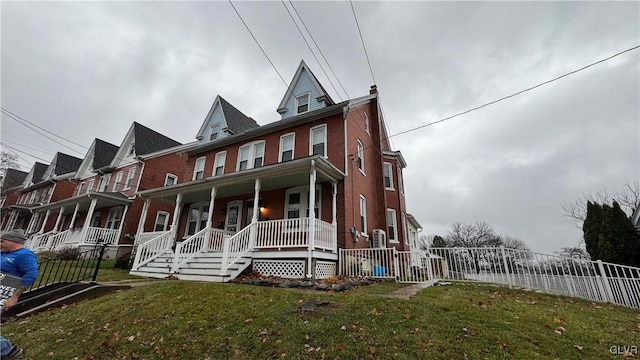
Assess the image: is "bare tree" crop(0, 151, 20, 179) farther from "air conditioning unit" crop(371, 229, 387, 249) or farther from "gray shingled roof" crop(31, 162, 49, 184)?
"air conditioning unit" crop(371, 229, 387, 249)

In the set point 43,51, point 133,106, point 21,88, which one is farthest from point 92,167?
point 43,51

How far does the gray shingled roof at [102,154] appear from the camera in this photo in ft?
81.0

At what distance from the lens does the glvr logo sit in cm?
354

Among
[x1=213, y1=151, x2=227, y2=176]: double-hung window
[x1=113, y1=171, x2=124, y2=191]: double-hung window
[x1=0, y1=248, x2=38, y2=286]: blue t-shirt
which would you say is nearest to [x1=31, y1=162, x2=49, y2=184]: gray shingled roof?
[x1=113, y1=171, x2=124, y2=191]: double-hung window

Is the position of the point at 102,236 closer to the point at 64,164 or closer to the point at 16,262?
the point at 16,262

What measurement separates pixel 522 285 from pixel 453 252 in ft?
6.98

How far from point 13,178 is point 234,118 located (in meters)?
38.7

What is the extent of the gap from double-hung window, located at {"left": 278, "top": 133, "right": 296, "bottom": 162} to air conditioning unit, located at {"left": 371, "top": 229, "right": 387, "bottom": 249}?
6.16 metres

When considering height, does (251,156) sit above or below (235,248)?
above


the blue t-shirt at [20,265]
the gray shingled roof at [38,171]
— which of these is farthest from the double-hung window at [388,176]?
the gray shingled roof at [38,171]

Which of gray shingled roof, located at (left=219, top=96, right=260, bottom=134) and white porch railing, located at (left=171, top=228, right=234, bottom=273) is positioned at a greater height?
gray shingled roof, located at (left=219, top=96, right=260, bottom=134)

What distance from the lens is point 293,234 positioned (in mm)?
9883

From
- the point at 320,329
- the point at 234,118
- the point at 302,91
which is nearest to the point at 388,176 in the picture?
the point at 302,91

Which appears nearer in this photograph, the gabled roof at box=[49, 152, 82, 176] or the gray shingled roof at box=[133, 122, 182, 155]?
the gray shingled roof at box=[133, 122, 182, 155]
